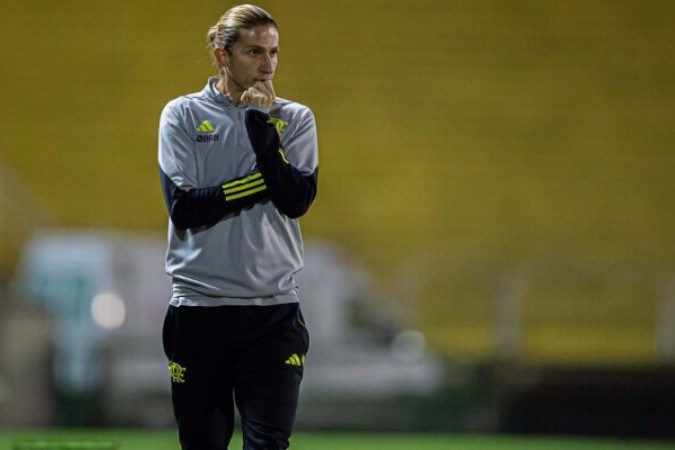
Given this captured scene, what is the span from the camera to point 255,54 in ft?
11.0

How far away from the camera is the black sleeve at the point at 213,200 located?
327cm

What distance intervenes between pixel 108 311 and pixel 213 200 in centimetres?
507

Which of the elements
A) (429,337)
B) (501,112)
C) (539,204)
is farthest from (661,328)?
(501,112)

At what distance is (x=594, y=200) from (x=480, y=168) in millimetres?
993

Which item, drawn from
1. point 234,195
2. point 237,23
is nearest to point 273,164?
point 234,195

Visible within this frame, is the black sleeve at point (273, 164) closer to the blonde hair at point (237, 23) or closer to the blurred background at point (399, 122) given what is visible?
the blonde hair at point (237, 23)

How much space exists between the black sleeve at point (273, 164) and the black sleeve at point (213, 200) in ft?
0.13

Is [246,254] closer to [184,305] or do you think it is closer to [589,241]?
[184,305]

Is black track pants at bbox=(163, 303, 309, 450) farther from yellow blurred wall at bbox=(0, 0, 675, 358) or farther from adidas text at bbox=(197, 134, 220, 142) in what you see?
yellow blurred wall at bbox=(0, 0, 675, 358)

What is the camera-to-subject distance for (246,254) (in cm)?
333

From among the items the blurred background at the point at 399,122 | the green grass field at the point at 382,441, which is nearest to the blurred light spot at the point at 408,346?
the green grass field at the point at 382,441

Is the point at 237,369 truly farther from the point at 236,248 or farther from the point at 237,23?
the point at 237,23

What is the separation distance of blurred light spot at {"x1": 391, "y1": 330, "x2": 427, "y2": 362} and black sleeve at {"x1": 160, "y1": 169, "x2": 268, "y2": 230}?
504cm

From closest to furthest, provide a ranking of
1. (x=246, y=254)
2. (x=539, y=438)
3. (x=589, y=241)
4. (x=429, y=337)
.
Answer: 1. (x=246, y=254)
2. (x=539, y=438)
3. (x=429, y=337)
4. (x=589, y=241)
